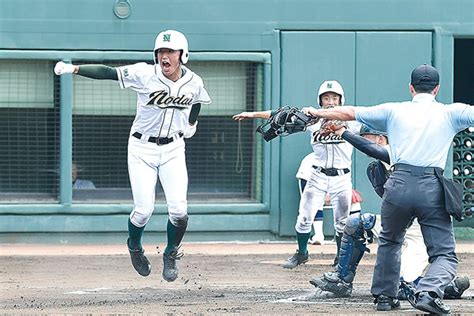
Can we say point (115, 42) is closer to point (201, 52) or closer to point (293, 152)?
point (201, 52)

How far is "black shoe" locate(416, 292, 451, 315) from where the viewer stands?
889cm

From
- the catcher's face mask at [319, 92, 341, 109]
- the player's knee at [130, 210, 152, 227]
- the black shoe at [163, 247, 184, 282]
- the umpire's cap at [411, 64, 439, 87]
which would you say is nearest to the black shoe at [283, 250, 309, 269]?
the catcher's face mask at [319, 92, 341, 109]

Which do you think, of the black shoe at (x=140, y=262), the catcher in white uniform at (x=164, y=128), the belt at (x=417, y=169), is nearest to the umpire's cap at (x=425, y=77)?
the belt at (x=417, y=169)

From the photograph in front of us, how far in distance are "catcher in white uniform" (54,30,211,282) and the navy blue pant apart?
7.40 feet

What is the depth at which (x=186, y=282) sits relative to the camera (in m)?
11.8

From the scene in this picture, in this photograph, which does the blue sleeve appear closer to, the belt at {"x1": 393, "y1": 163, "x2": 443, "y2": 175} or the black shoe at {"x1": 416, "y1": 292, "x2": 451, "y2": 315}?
the belt at {"x1": 393, "y1": 163, "x2": 443, "y2": 175}

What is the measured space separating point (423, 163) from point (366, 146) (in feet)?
2.34

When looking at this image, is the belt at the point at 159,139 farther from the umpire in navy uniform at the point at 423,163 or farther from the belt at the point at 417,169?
the belt at the point at 417,169

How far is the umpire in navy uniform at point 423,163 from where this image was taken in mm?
9086

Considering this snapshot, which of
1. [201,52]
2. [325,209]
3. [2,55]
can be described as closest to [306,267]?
[325,209]

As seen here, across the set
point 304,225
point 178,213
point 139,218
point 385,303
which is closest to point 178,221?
point 178,213

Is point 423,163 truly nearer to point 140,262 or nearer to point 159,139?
point 159,139

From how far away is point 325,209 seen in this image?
1599 cm

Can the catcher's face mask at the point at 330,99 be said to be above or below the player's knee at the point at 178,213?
above
